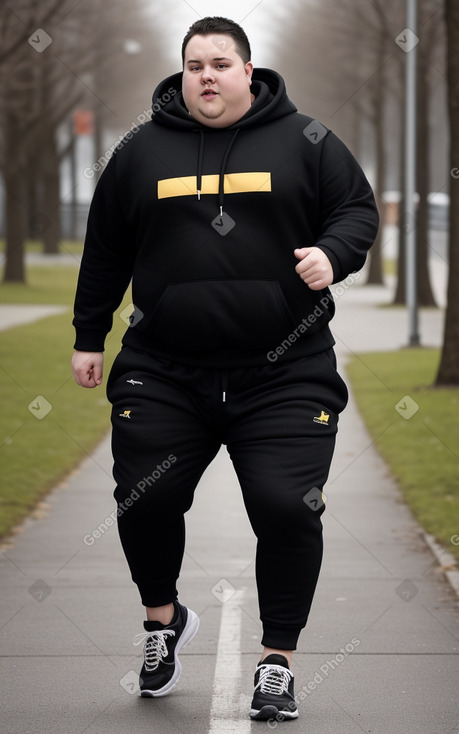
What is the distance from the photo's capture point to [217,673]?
468 centimetres

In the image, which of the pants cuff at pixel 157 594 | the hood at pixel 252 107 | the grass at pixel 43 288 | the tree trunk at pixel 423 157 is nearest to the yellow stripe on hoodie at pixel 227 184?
the hood at pixel 252 107

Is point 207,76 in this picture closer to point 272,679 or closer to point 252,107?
point 252,107

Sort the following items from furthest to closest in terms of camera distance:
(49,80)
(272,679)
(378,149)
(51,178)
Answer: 1. (51,178)
2. (378,149)
3. (49,80)
4. (272,679)

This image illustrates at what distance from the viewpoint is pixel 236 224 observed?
3.99 m

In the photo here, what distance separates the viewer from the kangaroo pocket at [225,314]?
13.1 ft

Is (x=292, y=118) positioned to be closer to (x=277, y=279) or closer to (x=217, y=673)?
(x=277, y=279)

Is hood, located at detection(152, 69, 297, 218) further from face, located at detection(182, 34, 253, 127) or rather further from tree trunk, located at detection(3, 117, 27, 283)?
tree trunk, located at detection(3, 117, 27, 283)

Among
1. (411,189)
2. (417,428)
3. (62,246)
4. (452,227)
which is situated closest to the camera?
(417,428)

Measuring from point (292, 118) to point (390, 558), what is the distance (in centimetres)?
300

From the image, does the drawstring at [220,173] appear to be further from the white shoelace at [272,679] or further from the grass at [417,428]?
the grass at [417,428]

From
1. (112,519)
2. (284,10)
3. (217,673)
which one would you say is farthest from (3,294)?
(217,673)

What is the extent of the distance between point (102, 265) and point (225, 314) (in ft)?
1.77

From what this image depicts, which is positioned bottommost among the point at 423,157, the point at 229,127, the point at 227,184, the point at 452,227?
the point at 423,157

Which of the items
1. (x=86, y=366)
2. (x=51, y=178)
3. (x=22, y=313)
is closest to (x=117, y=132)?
(x=51, y=178)
